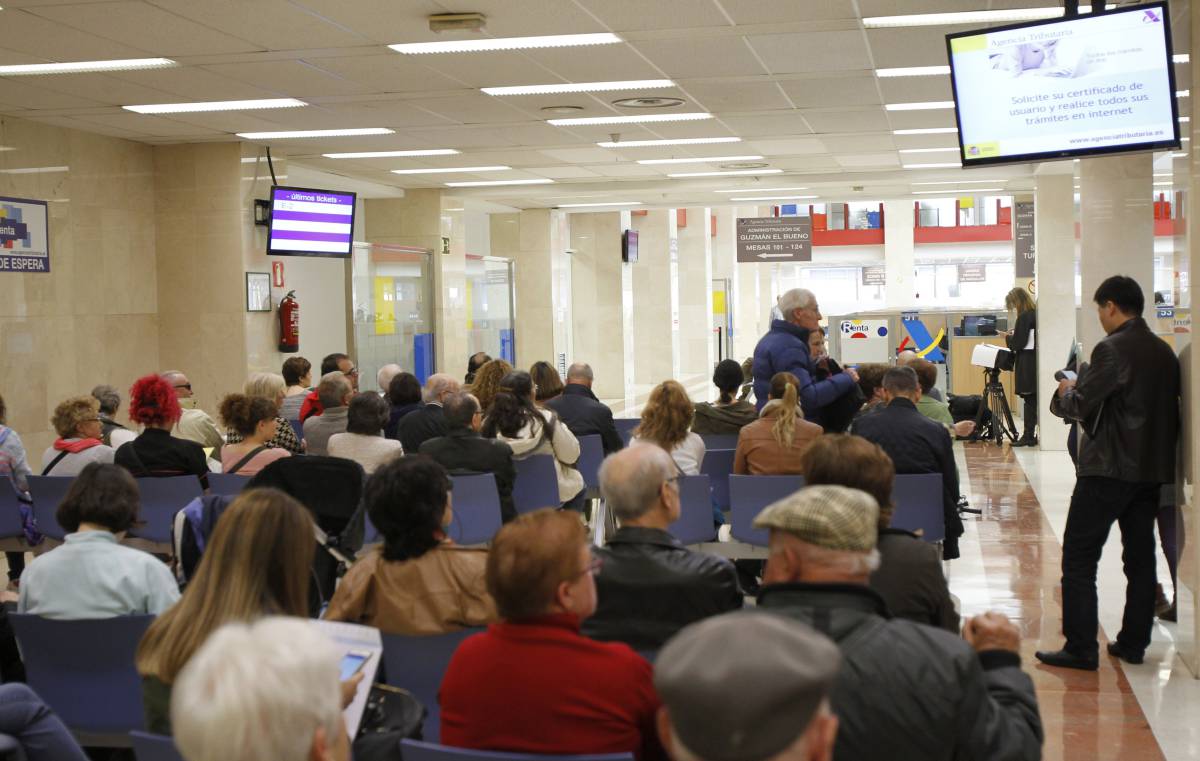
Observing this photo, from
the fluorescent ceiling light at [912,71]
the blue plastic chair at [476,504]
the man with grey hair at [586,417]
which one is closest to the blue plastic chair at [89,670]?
the blue plastic chair at [476,504]

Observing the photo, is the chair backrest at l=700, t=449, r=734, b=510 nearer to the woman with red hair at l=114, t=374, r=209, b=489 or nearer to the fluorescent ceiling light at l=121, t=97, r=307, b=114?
the woman with red hair at l=114, t=374, r=209, b=489

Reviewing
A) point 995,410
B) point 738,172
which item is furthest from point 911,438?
point 738,172

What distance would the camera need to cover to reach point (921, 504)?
521cm

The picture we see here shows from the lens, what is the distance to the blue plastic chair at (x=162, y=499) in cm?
557

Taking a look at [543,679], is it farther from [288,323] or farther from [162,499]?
[288,323]

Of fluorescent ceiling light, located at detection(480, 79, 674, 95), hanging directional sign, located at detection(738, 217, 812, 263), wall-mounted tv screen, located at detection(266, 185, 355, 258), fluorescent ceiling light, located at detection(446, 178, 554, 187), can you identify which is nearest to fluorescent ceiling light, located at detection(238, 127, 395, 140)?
wall-mounted tv screen, located at detection(266, 185, 355, 258)

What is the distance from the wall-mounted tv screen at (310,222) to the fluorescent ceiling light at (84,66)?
3345mm

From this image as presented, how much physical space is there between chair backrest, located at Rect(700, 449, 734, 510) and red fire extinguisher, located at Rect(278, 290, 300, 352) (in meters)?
6.24

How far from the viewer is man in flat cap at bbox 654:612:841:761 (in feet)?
3.92

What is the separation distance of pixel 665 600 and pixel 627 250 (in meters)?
18.9

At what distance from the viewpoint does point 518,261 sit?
19062mm

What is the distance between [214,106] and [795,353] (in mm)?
5039

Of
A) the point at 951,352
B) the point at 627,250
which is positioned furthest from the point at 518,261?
the point at 951,352

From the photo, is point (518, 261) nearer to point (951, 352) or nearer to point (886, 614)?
point (951, 352)
